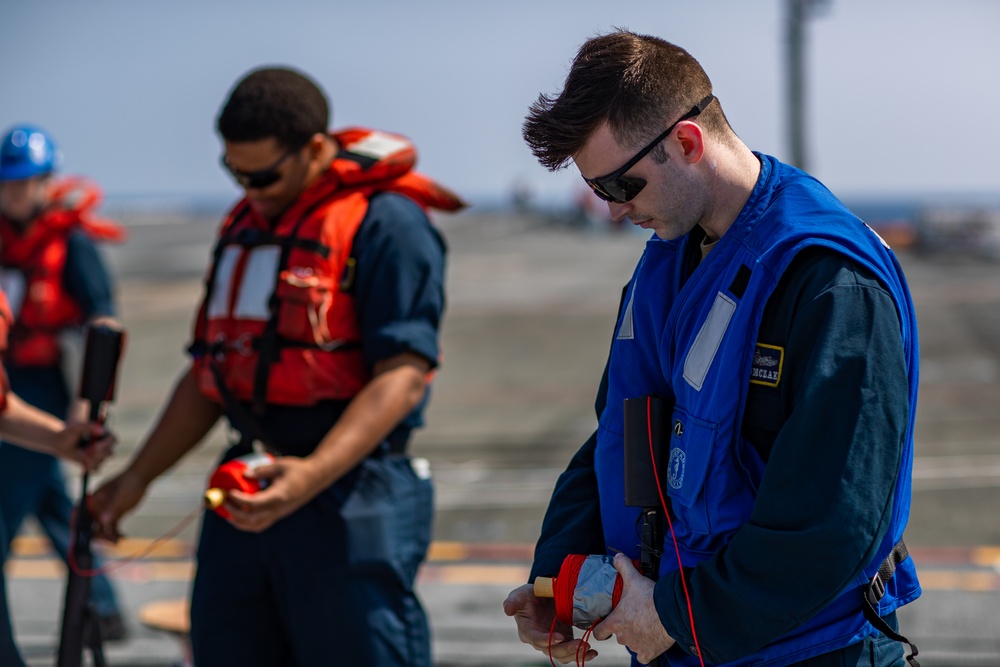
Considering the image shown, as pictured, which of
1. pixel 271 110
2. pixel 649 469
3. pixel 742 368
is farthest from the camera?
pixel 271 110

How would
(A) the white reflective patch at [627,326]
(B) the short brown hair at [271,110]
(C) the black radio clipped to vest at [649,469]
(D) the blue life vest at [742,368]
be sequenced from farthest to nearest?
(B) the short brown hair at [271,110] → (A) the white reflective patch at [627,326] → (C) the black radio clipped to vest at [649,469] → (D) the blue life vest at [742,368]

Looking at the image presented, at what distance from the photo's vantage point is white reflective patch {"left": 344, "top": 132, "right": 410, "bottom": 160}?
3.54m

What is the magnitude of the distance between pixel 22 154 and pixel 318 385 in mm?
2894

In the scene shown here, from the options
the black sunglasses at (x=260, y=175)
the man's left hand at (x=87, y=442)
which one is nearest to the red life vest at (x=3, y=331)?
the man's left hand at (x=87, y=442)

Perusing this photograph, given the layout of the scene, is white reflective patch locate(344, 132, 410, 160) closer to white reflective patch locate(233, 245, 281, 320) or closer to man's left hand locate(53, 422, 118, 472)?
white reflective patch locate(233, 245, 281, 320)

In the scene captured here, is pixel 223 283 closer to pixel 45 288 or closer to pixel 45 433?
pixel 45 433

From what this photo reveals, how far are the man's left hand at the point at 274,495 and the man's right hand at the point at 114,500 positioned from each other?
0.68 m

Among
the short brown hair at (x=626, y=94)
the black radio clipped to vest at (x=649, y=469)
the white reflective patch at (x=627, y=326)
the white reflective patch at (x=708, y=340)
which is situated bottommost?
the black radio clipped to vest at (x=649, y=469)

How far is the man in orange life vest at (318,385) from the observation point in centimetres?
323

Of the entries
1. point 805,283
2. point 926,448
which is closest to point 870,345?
point 805,283

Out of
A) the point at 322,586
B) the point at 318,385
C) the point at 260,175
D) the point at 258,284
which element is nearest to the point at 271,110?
the point at 260,175

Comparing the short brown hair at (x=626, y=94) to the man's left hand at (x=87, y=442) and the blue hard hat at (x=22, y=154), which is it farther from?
the blue hard hat at (x=22, y=154)

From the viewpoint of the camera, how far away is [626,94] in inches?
80.8

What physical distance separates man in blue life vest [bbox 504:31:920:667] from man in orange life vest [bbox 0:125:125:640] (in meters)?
3.78
